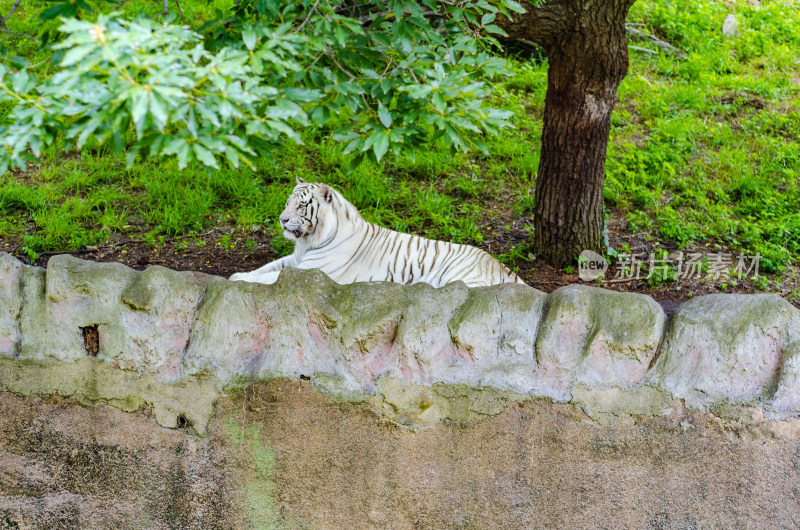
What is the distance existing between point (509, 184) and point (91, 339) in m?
4.37

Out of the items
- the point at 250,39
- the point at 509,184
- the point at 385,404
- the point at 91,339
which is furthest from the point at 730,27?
the point at 91,339

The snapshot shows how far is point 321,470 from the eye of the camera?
3.17 m

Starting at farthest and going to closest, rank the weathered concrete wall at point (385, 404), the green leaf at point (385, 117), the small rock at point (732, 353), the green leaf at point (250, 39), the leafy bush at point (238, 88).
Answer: the weathered concrete wall at point (385, 404), the small rock at point (732, 353), the green leaf at point (385, 117), the green leaf at point (250, 39), the leafy bush at point (238, 88)

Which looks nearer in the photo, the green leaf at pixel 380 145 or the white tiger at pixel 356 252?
the green leaf at pixel 380 145

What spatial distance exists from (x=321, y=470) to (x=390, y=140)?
1441mm

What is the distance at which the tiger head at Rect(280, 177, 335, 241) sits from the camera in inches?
191

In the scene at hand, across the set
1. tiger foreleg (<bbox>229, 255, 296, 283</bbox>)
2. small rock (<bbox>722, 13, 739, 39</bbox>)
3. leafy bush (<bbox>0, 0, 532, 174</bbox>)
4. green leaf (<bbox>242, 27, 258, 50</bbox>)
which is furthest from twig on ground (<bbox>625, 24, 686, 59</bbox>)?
green leaf (<bbox>242, 27, 258, 50</bbox>)

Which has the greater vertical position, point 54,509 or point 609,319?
point 609,319

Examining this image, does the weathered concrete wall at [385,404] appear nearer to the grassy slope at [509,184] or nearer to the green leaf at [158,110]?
the green leaf at [158,110]

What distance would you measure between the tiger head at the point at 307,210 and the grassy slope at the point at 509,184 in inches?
45.5

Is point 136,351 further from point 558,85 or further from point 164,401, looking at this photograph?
point 558,85

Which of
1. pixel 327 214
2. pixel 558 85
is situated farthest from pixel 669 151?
pixel 327 214

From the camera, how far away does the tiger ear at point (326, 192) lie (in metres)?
4.82

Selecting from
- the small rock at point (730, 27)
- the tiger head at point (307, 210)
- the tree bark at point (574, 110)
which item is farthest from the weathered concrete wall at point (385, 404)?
the small rock at point (730, 27)
